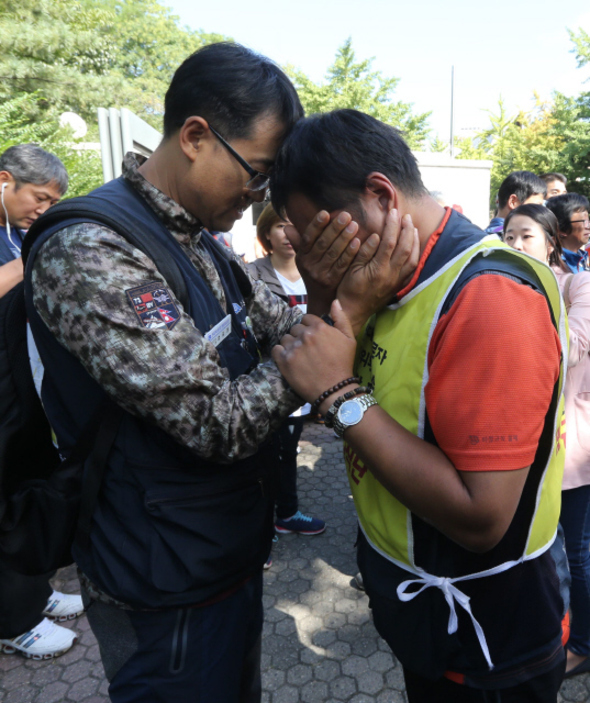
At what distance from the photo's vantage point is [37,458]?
151 centimetres

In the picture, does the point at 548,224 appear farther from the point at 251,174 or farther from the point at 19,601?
the point at 19,601

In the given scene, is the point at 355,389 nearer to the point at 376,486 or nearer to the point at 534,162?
the point at 376,486

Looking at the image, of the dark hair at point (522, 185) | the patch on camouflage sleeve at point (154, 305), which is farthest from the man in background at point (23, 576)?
the dark hair at point (522, 185)

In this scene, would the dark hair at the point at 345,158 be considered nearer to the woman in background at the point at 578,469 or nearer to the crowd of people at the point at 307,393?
the crowd of people at the point at 307,393

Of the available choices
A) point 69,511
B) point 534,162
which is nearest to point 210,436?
point 69,511

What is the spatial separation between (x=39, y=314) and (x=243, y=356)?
0.53 metres

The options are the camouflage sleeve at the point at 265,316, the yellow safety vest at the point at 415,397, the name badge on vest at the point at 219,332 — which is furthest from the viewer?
the camouflage sleeve at the point at 265,316

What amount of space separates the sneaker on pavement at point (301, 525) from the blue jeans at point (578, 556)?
1709 mm

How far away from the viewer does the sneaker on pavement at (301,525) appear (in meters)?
3.75

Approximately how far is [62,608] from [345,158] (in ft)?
9.78

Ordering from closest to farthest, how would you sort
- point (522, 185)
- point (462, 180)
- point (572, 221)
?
point (572, 221) < point (522, 185) < point (462, 180)

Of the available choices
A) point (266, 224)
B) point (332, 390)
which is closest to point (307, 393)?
point (332, 390)

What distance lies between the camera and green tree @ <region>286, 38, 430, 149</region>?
83.1 ft

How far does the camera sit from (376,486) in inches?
49.3
